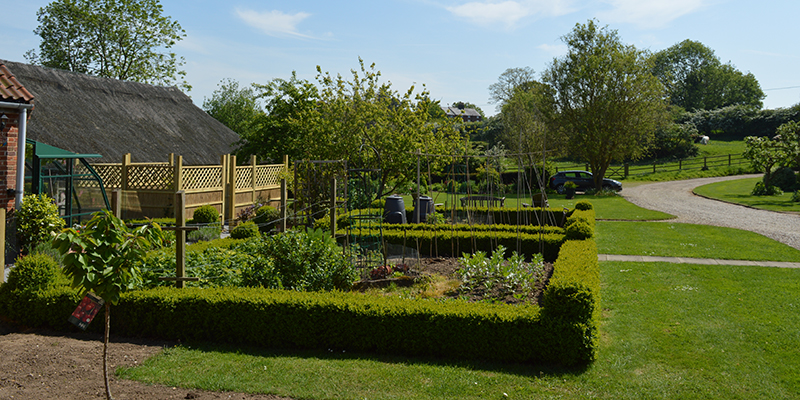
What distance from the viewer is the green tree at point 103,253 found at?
12.4 ft

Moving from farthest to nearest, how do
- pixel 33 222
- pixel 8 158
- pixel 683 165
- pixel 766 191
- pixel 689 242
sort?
1. pixel 683 165
2. pixel 766 191
3. pixel 689 242
4. pixel 33 222
5. pixel 8 158

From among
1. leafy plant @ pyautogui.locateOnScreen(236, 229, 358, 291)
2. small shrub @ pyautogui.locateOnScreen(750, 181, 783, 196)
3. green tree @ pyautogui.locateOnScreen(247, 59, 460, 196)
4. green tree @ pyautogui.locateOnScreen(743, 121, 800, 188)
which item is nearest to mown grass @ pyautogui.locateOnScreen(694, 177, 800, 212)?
small shrub @ pyautogui.locateOnScreen(750, 181, 783, 196)

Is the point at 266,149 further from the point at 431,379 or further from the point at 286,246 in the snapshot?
the point at 431,379

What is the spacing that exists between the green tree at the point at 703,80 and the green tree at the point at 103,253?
229ft

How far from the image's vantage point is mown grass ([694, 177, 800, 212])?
20922mm

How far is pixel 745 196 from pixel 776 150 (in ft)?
8.90

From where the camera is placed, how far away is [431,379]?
5051 mm

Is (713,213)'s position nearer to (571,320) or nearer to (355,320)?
(571,320)

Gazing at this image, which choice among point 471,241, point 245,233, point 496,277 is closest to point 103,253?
point 496,277

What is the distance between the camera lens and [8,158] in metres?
9.67

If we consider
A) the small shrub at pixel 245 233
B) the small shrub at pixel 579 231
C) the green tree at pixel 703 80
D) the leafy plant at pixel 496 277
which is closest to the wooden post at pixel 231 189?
the small shrub at pixel 245 233

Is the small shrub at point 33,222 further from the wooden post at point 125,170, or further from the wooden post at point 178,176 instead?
the wooden post at point 125,170

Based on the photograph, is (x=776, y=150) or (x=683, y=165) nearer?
(x=776, y=150)

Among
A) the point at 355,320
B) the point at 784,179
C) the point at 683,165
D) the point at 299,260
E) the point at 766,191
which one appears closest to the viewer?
the point at 355,320
